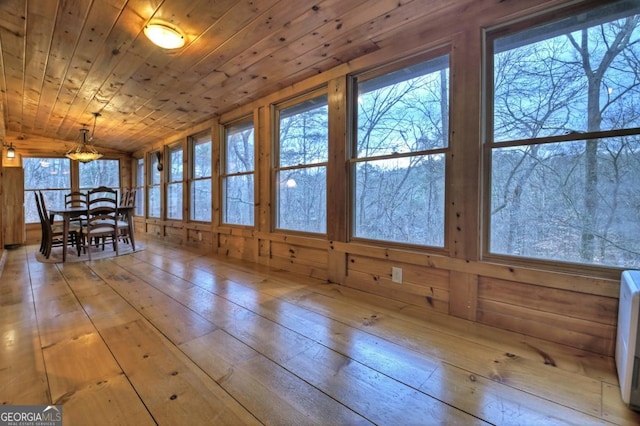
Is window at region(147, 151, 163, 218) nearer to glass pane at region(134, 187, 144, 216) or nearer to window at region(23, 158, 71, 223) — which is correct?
glass pane at region(134, 187, 144, 216)

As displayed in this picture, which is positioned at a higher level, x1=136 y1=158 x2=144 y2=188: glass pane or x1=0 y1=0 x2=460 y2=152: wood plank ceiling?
x1=0 y1=0 x2=460 y2=152: wood plank ceiling

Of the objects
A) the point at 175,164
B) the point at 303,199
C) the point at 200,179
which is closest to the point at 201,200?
the point at 200,179

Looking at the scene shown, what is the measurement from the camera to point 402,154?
7.96 ft

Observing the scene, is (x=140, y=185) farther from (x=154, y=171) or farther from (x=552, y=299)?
Answer: (x=552, y=299)

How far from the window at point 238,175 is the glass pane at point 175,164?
166 cm

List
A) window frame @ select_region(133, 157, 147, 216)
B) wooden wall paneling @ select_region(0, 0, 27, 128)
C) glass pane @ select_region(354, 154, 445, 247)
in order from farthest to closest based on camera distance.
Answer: window frame @ select_region(133, 157, 147, 216)
glass pane @ select_region(354, 154, 445, 247)
wooden wall paneling @ select_region(0, 0, 27, 128)

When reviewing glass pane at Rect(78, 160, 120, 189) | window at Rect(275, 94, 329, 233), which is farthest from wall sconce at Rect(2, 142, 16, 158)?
window at Rect(275, 94, 329, 233)

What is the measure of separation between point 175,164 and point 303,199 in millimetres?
3681

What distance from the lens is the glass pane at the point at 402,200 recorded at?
2.24 meters

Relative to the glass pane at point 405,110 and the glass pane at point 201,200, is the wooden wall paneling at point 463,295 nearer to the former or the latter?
the glass pane at point 405,110

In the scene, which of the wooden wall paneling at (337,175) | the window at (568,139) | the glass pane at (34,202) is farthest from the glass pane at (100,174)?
the window at (568,139)

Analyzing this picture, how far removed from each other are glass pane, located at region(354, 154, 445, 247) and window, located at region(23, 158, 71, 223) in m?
7.07

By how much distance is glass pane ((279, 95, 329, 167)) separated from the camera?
308 centimetres

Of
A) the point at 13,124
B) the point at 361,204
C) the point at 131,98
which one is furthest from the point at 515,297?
the point at 13,124
